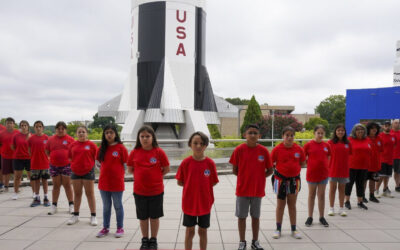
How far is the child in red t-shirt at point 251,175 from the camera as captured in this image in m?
3.61

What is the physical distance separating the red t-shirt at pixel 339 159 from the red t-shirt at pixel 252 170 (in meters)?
2.04

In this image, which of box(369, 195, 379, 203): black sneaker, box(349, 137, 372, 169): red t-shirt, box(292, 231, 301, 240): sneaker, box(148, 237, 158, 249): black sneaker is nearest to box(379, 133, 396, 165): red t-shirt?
box(369, 195, 379, 203): black sneaker

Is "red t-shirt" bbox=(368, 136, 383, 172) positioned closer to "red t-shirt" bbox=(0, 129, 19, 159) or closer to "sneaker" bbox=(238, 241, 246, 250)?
"sneaker" bbox=(238, 241, 246, 250)

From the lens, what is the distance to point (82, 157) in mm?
4594

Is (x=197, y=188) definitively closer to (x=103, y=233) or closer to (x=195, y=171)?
(x=195, y=171)

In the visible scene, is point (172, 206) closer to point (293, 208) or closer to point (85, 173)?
point (85, 173)

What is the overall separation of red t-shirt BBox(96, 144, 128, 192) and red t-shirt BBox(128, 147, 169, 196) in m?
0.62

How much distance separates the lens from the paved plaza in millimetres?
3857

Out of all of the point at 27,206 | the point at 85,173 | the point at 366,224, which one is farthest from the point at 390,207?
the point at 27,206

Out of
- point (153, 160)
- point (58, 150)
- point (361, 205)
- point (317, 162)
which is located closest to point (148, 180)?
point (153, 160)

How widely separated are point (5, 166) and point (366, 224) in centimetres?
754

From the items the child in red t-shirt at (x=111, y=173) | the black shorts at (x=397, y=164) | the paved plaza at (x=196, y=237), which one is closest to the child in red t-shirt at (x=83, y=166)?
the paved plaza at (x=196, y=237)

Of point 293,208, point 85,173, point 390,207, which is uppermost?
point 85,173

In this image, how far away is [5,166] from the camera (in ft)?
22.4
